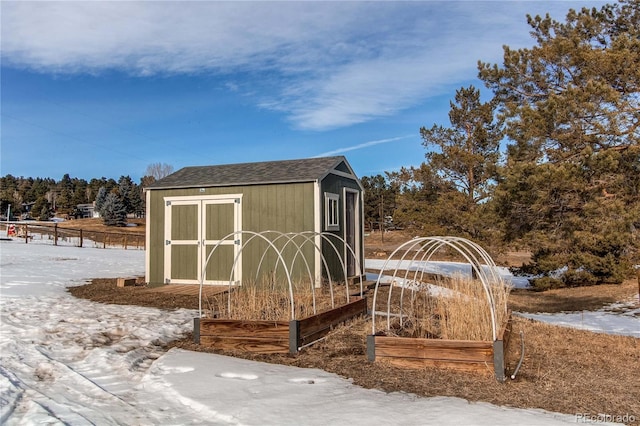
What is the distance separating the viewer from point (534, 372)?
13.6 ft

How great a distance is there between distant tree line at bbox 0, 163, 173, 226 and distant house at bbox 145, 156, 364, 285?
1573 inches

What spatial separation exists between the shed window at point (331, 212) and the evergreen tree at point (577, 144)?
15.1 ft

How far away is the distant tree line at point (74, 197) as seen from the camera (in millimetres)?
47938

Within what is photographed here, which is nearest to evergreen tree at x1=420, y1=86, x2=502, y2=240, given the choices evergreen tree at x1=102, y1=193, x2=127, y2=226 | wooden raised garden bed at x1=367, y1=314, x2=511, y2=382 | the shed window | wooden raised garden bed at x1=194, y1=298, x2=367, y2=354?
the shed window

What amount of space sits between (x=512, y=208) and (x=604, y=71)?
12.7 feet

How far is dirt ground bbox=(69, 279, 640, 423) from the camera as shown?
343 centimetres

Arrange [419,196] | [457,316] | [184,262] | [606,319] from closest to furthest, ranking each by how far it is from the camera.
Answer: [457,316] → [606,319] → [184,262] → [419,196]

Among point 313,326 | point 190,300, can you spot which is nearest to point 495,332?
point 313,326

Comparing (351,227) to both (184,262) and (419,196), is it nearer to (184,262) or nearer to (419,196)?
(184,262)

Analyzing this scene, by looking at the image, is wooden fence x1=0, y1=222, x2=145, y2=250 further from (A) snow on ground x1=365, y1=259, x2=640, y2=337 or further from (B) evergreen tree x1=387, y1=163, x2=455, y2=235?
(A) snow on ground x1=365, y1=259, x2=640, y2=337

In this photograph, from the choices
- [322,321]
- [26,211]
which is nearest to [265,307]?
[322,321]

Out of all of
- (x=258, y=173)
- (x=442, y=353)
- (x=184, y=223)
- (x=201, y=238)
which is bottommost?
(x=442, y=353)

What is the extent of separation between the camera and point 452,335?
15.0 ft

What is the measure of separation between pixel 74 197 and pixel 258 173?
201 feet
